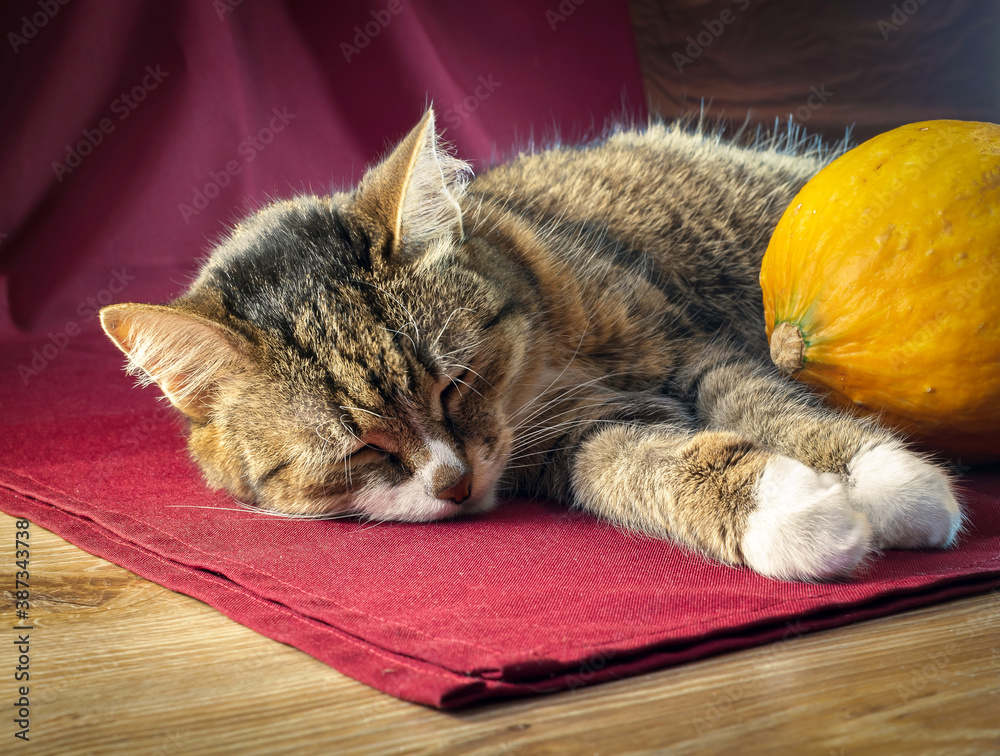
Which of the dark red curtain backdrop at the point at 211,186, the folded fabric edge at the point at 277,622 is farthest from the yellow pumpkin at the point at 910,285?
the folded fabric edge at the point at 277,622

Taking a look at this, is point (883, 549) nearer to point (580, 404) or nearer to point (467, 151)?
point (580, 404)

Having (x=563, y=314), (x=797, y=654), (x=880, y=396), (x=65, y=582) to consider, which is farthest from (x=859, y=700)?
(x=65, y=582)

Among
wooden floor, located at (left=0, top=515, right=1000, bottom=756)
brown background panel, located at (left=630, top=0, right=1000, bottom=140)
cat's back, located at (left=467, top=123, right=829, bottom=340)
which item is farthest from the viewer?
brown background panel, located at (left=630, top=0, right=1000, bottom=140)

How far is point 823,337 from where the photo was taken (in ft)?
4.13

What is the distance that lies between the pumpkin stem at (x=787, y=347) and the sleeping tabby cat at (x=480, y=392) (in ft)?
0.18

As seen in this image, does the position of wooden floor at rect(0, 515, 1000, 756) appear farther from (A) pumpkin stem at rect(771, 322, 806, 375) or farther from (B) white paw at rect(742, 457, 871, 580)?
(A) pumpkin stem at rect(771, 322, 806, 375)

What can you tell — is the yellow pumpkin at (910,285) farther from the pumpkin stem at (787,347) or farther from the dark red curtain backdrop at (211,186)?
the dark red curtain backdrop at (211,186)

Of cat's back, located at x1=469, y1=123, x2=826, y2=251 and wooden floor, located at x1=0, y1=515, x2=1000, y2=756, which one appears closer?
wooden floor, located at x1=0, y1=515, x2=1000, y2=756

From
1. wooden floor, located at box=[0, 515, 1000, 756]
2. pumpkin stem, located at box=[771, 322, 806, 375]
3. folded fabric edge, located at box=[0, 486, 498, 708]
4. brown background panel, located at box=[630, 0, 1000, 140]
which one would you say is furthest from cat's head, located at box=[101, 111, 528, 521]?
brown background panel, located at box=[630, 0, 1000, 140]

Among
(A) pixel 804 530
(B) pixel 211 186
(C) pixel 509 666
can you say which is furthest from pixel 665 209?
(B) pixel 211 186

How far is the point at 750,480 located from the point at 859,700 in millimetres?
316

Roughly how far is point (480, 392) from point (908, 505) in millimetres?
598

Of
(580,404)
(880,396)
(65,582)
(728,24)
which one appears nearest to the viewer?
(65,582)

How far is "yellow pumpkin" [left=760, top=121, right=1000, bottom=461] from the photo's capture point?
3.67 feet
